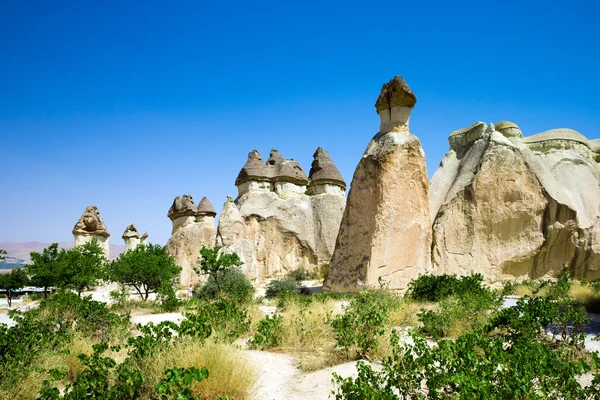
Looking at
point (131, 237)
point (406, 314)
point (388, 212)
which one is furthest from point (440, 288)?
point (131, 237)

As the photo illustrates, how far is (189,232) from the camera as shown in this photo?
22.8 m

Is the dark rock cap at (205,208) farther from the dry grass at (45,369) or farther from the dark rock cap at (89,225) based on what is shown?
the dry grass at (45,369)

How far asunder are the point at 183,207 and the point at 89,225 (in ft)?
19.8

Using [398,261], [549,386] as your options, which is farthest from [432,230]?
[549,386]

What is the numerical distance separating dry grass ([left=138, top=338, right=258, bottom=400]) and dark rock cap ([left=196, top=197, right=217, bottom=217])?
63.8 feet

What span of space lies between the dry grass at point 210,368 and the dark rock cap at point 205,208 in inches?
765

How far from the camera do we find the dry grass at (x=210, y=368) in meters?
3.99

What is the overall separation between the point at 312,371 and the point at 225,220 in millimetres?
15392

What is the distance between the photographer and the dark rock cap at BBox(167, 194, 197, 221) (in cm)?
2348

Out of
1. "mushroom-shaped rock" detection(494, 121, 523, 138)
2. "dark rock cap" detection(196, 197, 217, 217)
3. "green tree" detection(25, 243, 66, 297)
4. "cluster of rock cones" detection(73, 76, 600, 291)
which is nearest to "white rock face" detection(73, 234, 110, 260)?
"dark rock cap" detection(196, 197, 217, 217)

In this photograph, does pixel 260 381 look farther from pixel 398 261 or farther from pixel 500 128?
pixel 500 128

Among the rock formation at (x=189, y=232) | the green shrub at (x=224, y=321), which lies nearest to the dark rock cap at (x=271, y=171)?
the rock formation at (x=189, y=232)

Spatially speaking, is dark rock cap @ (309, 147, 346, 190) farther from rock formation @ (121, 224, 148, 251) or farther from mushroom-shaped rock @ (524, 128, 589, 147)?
rock formation @ (121, 224, 148, 251)

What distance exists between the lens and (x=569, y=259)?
13188mm
